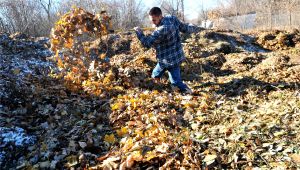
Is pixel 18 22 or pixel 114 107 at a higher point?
pixel 18 22

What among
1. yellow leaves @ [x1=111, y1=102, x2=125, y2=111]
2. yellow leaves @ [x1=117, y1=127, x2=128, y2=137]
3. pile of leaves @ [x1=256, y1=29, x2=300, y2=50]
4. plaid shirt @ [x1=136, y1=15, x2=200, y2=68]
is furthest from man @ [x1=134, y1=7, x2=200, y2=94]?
pile of leaves @ [x1=256, y1=29, x2=300, y2=50]

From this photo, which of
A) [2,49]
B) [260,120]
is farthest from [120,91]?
[2,49]

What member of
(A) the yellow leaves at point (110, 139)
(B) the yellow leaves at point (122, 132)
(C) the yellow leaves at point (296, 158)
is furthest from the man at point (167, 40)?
(C) the yellow leaves at point (296, 158)

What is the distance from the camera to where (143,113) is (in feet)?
15.2

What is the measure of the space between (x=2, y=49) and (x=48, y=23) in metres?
12.6

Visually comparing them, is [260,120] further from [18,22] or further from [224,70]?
[18,22]

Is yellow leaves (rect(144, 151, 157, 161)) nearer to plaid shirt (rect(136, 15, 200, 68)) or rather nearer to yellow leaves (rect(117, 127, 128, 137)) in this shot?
yellow leaves (rect(117, 127, 128, 137))

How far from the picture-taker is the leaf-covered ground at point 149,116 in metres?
3.33

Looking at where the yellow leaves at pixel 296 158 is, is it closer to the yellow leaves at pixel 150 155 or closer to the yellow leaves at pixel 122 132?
the yellow leaves at pixel 150 155

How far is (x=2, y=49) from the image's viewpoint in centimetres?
825

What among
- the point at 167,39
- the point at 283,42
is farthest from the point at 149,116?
the point at 283,42

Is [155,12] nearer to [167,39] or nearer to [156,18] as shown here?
[156,18]

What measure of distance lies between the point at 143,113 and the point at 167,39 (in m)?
1.48

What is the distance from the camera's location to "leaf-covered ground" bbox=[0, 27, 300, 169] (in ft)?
10.9
